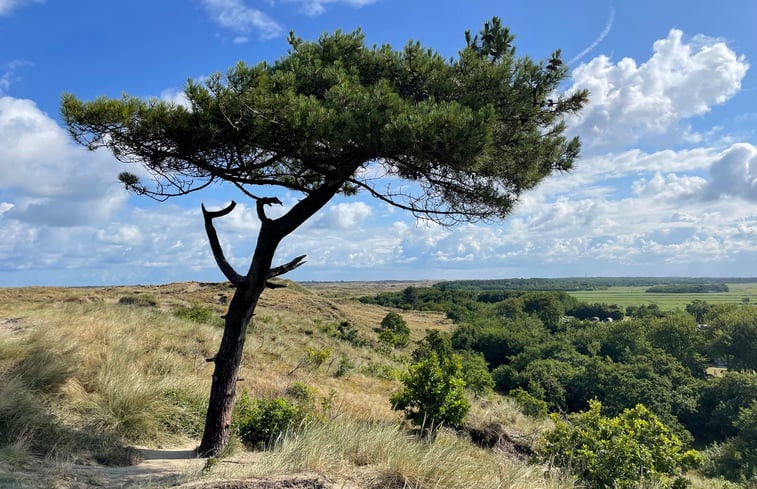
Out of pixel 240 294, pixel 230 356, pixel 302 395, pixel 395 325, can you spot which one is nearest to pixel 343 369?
pixel 302 395

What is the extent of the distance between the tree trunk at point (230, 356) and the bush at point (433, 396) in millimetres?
3767

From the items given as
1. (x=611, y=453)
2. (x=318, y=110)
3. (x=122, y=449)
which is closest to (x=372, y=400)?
(x=611, y=453)

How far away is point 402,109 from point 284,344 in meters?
14.7

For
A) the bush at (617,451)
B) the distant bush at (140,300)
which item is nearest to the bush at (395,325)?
the distant bush at (140,300)

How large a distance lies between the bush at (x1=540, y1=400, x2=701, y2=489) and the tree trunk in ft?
15.8

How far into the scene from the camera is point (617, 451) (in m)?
7.09

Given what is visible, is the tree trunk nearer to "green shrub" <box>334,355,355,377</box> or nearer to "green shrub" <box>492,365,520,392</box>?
"green shrub" <box>334,355,355,377</box>

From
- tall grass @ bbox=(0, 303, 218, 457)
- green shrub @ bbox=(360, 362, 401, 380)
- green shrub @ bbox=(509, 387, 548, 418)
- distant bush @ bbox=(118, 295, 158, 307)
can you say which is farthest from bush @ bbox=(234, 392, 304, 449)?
distant bush @ bbox=(118, 295, 158, 307)

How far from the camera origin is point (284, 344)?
1800 centimetres

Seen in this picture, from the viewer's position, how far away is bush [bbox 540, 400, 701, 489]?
6.80 metres

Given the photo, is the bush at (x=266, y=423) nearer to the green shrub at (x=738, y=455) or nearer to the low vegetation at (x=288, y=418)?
the low vegetation at (x=288, y=418)

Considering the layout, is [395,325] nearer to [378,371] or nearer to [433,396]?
[378,371]

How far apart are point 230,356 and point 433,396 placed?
13.7 ft

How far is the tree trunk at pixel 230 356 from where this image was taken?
5715 millimetres
